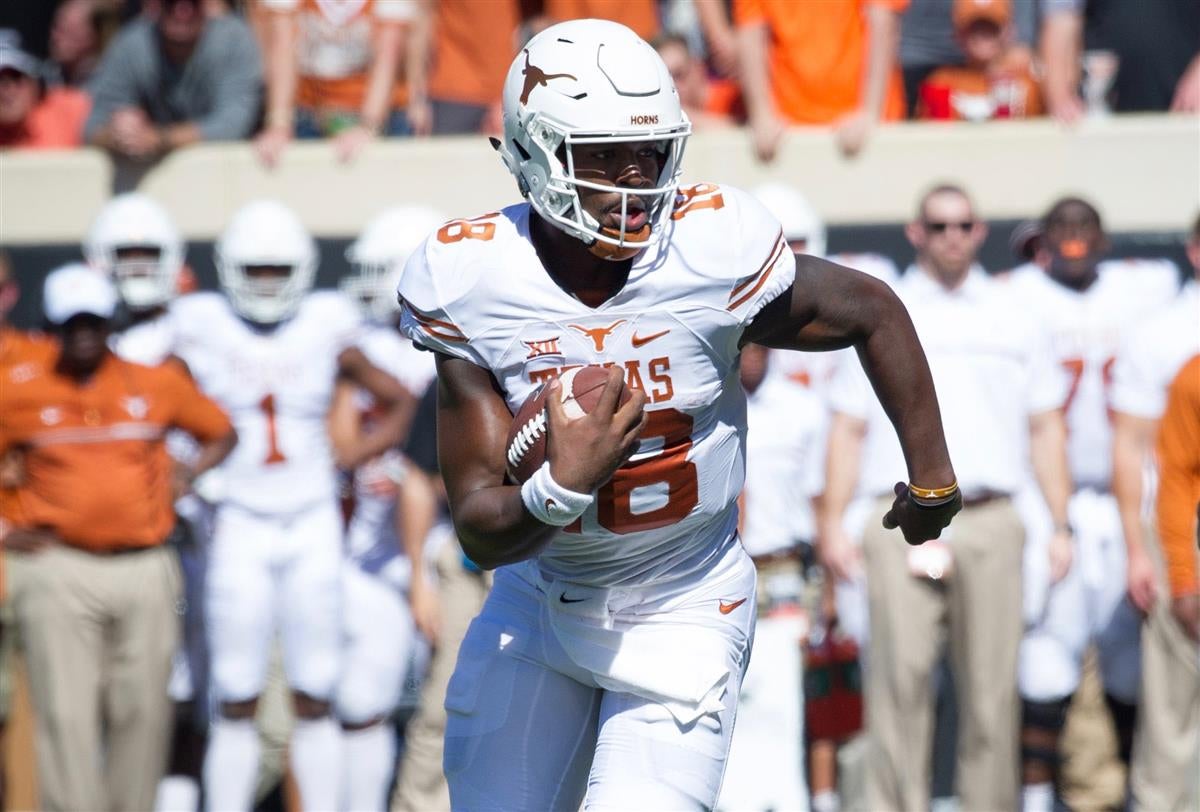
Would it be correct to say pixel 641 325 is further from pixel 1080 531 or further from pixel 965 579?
pixel 1080 531

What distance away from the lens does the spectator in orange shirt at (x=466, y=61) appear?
25.2 ft

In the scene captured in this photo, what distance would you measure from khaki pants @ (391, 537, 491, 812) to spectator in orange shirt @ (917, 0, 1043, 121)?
2.72 metres

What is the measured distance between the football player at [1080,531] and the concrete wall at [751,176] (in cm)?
56

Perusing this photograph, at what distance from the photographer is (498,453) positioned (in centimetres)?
342

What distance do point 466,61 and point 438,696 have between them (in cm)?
274

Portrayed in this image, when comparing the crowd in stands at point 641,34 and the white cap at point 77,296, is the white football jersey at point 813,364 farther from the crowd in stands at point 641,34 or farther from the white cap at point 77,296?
the white cap at point 77,296

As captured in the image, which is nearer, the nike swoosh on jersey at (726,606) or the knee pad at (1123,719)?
the nike swoosh on jersey at (726,606)

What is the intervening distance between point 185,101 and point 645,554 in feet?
15.5

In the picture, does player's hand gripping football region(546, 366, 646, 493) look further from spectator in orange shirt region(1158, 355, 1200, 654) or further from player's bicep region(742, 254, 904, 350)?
spectator in orange shirt region(1158, 355, 1200, 654)

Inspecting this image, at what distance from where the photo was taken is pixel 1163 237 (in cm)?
711

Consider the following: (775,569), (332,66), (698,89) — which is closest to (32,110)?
(332,66)

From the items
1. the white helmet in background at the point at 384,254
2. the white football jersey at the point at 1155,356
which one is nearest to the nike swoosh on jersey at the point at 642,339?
the white football jersey at the point at 1155,356

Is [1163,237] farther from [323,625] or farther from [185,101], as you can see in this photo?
[185,101]

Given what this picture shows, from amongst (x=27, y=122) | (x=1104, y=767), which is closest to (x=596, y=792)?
(x=1104, y=767)
